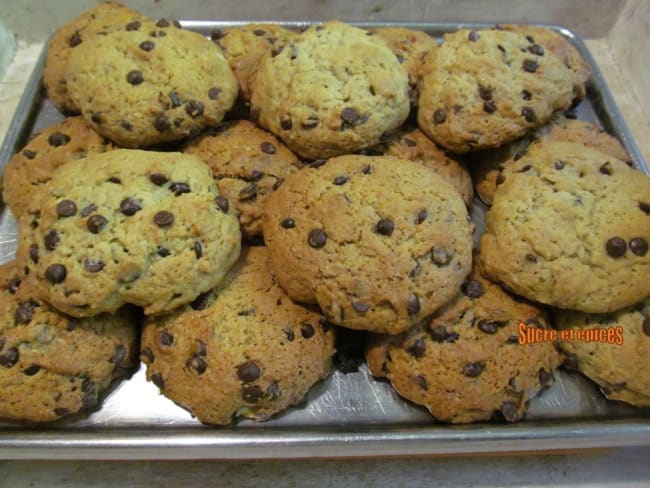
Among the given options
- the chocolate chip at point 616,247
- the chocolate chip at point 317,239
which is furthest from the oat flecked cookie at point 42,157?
the chocolate chip at point 616,247

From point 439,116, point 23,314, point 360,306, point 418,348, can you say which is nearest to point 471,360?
point 418,348

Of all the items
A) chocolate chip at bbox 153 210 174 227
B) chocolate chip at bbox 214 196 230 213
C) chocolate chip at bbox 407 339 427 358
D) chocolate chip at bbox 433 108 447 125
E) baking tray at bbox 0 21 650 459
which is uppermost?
chocolate chip at bbox 433 108 447 125

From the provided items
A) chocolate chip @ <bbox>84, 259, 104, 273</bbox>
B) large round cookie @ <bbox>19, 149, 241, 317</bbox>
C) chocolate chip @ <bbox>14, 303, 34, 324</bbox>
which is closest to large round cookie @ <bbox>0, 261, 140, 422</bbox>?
chocolate chip @ <bbox>14, 303, 34, 324</bbox>

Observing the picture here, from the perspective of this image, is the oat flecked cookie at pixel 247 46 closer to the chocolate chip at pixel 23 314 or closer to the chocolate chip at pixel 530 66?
the chocolate chip at pixel 530 66

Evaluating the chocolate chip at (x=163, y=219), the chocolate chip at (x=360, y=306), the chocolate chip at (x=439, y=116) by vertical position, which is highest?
the chocolate chip at (x=439, y=116)

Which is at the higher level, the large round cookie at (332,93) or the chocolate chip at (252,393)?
the large round cookie at (332,93)

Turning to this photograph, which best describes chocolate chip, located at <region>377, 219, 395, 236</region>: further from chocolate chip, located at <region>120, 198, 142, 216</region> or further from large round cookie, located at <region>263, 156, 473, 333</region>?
chocolate chip, located at <region>120, 198, 142, 216</region>
